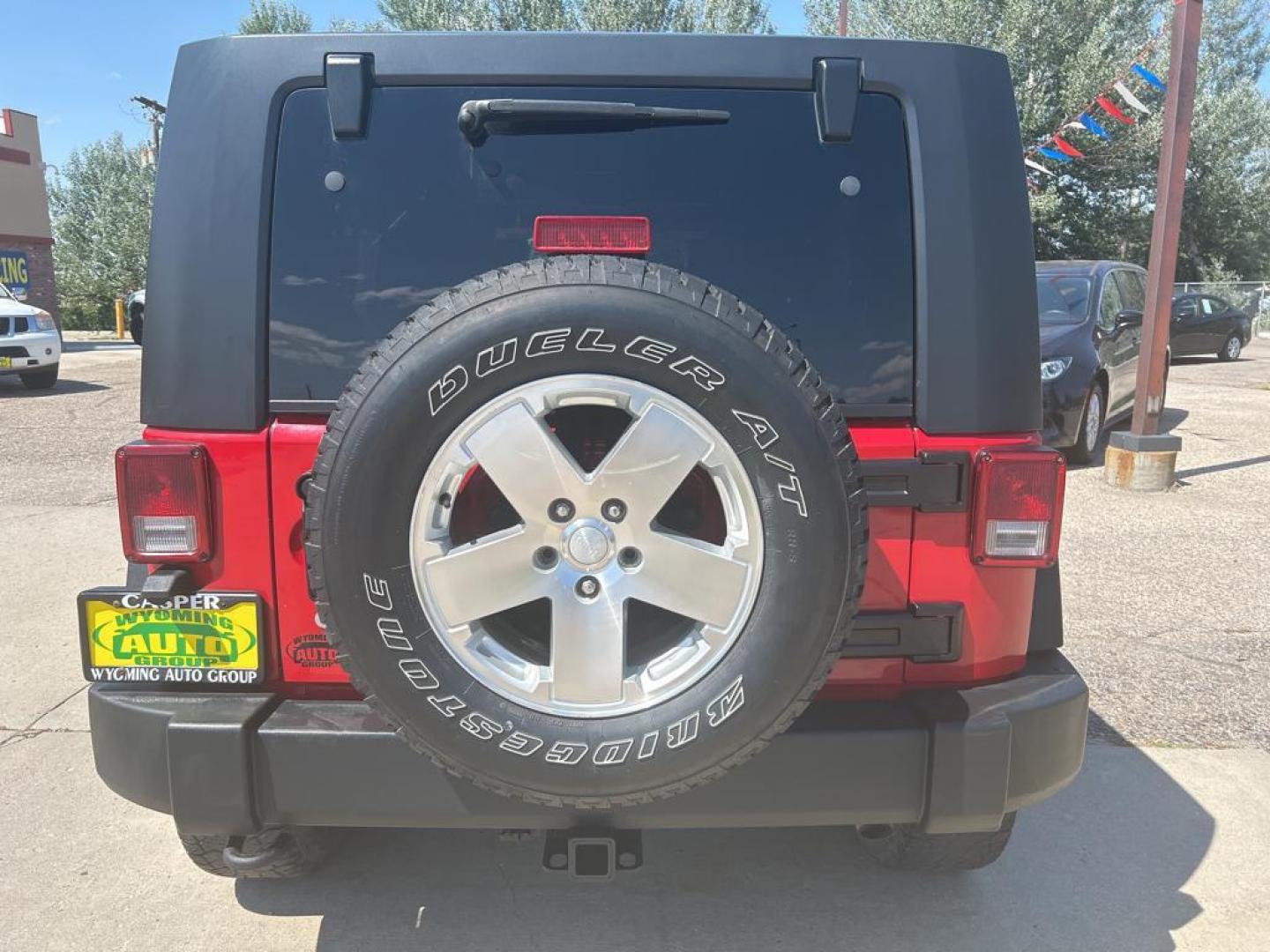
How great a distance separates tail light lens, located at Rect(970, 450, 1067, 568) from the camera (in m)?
2.17

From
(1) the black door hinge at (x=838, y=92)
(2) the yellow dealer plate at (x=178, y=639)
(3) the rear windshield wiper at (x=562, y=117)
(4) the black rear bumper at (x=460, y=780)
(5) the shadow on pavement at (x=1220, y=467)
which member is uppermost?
(1) the black door hinge at (x=838, y=92)

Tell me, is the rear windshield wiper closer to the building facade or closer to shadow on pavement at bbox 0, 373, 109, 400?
shadow on pavement at bbox 0, 373, 109, 400

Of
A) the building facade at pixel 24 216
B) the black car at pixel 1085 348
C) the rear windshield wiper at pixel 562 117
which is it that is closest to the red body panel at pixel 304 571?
the rear windshield wiper at pixel 562 117

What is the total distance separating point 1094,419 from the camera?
351 inches

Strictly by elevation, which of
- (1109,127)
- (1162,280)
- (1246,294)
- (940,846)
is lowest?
(940,846)

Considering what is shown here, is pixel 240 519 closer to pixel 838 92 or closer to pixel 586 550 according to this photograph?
pixel 586 550

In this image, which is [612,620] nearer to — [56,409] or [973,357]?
[973,357]

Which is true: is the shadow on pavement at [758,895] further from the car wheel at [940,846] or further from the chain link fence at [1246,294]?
the chain link fence at [1246,294]

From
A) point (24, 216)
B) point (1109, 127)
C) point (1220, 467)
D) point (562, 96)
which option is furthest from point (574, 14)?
point (562, 96)

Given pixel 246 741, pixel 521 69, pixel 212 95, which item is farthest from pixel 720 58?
pixel 246 741

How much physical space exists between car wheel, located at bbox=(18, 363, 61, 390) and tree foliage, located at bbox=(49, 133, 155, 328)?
22.3 metres

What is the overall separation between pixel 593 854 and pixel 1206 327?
72.6 feet

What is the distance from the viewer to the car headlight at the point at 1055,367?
26.9ft

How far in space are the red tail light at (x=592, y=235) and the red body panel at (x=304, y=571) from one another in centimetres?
61
